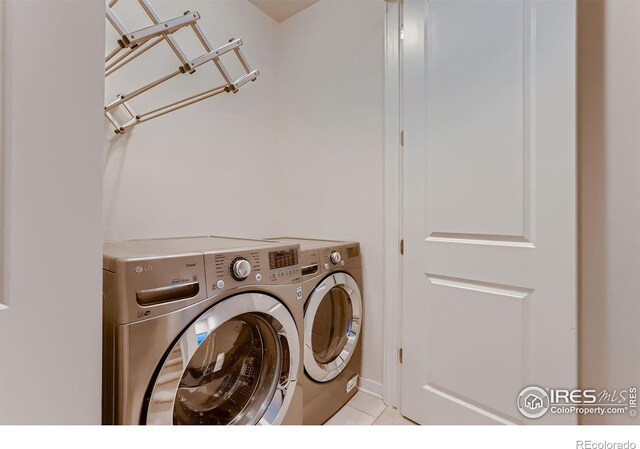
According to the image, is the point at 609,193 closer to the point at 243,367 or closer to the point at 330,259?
the point at 330,259

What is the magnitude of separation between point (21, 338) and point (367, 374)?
66.0 inches

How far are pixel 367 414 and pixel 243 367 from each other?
2.74 feet

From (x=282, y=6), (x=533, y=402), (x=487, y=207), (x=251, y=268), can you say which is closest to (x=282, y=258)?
(x=251, y=268)

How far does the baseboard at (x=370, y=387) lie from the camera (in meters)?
1.70

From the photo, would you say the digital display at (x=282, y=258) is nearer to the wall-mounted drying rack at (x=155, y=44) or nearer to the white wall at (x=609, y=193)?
the wall-mounted drying rack at (x=155, y=44)

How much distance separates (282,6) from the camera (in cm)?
206

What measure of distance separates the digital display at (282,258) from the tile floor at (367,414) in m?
0.92

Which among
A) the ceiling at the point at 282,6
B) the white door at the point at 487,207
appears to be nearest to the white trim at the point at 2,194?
the white door at the point at 487,207

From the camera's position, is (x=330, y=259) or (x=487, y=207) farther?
(x=330, y=259)

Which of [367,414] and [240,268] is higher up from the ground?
[240,268]

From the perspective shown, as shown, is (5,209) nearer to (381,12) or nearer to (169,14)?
(169,14)

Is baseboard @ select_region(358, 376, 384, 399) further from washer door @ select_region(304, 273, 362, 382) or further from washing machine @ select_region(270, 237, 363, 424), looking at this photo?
washer door @ select_region(304, 273, 362, 382)

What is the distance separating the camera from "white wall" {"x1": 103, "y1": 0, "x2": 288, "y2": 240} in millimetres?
1457

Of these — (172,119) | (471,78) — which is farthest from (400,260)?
(172,119)
